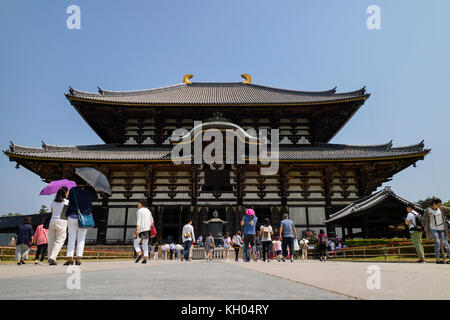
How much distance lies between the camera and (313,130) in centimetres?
2252

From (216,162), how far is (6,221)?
21.2 meters

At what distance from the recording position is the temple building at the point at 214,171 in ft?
60.4

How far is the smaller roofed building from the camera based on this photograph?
14.9 metres

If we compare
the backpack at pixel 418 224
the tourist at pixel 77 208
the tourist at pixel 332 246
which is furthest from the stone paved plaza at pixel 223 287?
the tourist at pixel 332 246

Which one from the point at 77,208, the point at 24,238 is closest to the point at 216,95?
the point at 24,238

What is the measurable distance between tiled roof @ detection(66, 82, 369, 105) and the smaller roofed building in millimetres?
8179

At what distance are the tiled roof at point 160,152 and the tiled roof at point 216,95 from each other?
3362 millimetres

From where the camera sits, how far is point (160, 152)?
66.1 feet

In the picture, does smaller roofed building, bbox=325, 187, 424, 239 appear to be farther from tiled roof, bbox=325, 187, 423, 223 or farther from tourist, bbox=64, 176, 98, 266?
tourist, bbox=64, 176, 98, 266

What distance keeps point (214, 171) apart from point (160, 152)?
3.87m

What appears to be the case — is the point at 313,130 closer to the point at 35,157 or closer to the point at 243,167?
the point at 243,167

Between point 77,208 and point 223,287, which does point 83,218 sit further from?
point 223,287

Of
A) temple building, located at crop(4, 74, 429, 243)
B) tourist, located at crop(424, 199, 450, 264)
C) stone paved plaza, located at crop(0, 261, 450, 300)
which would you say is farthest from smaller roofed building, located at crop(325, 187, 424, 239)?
stone paved plaza, located at crop(0, 261, 450, 300)

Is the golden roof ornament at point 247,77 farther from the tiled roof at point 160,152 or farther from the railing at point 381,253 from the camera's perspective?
the railing at point 381,253
